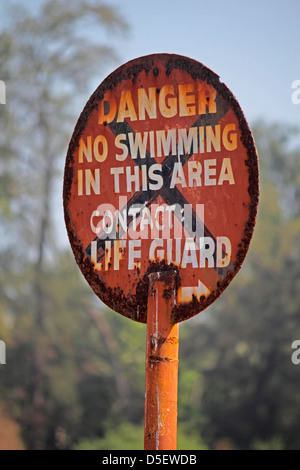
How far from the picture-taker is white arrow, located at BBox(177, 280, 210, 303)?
1.81 metres

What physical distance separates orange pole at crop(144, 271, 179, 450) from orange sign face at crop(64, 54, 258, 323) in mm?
29

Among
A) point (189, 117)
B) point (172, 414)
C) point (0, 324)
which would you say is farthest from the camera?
point (0, 324)

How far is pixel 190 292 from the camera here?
5.96 feet

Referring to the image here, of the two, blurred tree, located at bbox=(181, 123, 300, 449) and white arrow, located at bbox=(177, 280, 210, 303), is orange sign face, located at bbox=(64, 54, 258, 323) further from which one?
blurred tree, located at bbox=(181, 123, 300, 449)

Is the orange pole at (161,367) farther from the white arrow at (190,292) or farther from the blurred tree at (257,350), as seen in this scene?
the blurred tree at (257,350)

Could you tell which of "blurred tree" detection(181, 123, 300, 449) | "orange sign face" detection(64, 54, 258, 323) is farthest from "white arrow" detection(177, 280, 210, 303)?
"blurred tree" detection(181, 123, 300, 449)

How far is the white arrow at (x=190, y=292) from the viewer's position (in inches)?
71.2

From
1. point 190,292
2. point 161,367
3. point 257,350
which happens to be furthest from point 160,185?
point 257,350

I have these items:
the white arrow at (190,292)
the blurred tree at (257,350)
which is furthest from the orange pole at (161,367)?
the blurred tree at (257,350)

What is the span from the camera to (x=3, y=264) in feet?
56.7

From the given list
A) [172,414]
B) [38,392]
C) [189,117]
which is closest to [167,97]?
[189,117]

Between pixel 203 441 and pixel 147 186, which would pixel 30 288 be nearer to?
pixel 203 441

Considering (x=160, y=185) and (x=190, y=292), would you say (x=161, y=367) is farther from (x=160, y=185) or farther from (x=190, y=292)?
(x=160, y=185)

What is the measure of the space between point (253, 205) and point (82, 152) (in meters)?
0.50
